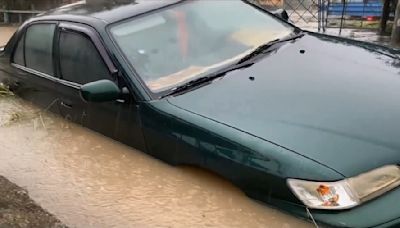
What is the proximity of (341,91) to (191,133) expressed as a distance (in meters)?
0.93

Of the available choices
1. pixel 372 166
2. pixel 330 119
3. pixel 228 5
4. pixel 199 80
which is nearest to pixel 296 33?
pixel 228 5

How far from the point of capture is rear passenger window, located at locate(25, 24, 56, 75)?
4.90 metres

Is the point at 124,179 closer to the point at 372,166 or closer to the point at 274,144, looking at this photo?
the point at 274,144

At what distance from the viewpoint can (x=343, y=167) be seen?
2.69 m

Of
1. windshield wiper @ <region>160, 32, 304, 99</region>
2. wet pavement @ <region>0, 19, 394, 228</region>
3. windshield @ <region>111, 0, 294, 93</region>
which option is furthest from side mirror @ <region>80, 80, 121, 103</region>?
wet pavement @ <region>0, 19, 394, 228</region>

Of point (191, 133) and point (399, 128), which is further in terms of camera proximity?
point (191, 133)

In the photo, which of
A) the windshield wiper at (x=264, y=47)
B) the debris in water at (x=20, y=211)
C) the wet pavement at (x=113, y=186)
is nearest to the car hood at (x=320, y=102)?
the windshield wiper at (x=264, y=47)

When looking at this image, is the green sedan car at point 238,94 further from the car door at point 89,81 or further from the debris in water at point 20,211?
the debris in water at point 20,211

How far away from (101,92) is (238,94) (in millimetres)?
904

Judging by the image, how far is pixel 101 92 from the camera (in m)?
3.70

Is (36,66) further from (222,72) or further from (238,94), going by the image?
(238,94)

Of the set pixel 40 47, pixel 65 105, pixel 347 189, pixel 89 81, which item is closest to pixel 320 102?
pixel 347 189

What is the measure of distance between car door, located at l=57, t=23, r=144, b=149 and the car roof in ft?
0.39

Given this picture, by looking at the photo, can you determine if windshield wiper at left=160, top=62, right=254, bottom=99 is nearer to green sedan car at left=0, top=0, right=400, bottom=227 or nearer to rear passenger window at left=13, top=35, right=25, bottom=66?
green sedan car at left=0, top=0, right=400, bottom=227
